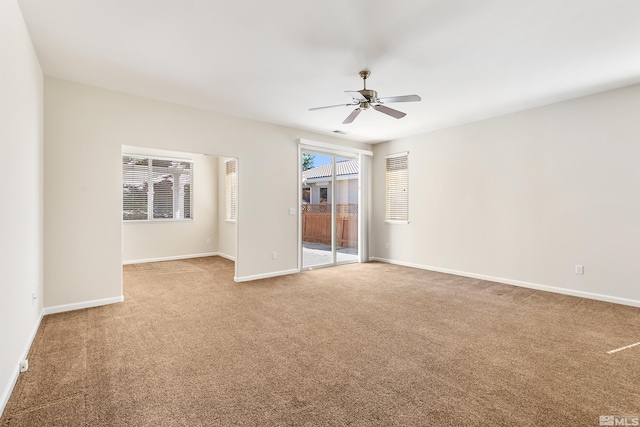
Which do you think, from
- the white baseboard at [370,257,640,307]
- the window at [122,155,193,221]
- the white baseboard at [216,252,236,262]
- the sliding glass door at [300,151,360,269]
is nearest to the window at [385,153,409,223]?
the sliding glass door at [300,151,360,269]

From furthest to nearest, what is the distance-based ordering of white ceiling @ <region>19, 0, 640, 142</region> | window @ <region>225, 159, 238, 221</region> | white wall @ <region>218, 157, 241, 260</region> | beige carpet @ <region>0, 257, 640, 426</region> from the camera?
white wall @ <region>218, 157, 241, 260</region>
window @ <region>225, 159, 238, 221</region>
white ceiling @ <region>19, 0, 640, 142</region>
beige carpet @ <region>0, 257, 640, 426</region>

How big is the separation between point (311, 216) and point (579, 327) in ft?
14.2

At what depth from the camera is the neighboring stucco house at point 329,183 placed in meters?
6.26

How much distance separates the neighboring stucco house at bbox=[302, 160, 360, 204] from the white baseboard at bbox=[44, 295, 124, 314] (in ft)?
11.1

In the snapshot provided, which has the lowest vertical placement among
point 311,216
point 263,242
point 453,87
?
point 263,242

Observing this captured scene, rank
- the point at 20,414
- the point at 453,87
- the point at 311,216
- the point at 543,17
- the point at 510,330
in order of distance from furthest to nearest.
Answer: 1. the point at 311,216
2. the point at 453,87
3. the point at 510,330
4. the point at 543,17
5. the point at 20,414

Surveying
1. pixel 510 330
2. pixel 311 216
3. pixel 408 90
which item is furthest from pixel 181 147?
pixel 510 330

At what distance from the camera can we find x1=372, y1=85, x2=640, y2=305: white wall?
3.99 m

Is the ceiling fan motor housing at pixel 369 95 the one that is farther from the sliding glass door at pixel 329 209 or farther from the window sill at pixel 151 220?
the window sill at pixel 151 220

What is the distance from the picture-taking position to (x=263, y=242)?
5.46 m

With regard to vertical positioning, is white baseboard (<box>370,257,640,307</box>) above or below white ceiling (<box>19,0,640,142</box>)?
below

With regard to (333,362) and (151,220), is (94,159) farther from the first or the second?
(333,362)

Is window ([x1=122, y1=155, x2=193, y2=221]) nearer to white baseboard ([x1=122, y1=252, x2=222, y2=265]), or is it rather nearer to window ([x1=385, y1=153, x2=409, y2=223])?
white baseboard ([x1=122, y1=252, x2=222, y2=265])

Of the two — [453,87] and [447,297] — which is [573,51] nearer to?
[453,87]
